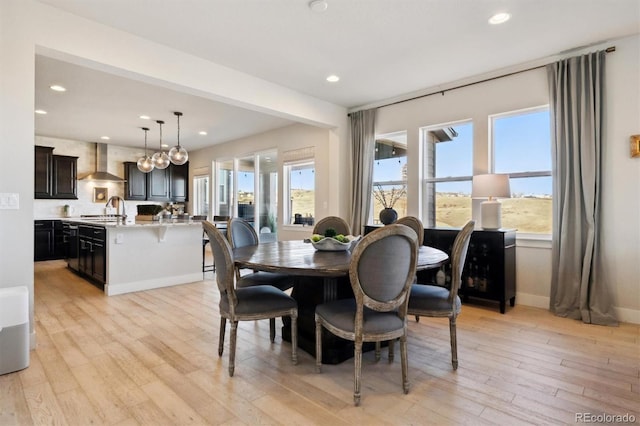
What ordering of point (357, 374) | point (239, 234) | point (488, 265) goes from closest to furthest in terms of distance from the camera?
1. point (357, 374)
2. point (239, 234)
3. point (488, 265)

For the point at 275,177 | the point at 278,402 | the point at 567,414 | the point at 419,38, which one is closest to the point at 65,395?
the point at 278,402

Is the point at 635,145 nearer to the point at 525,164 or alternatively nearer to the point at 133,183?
the point at 525,164

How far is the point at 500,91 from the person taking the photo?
3998 mm

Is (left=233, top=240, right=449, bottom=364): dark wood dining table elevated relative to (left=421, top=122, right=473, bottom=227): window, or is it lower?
lower

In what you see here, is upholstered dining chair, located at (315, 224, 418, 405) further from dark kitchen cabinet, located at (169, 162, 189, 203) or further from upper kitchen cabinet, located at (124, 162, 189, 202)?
dark kitchen cabinet, located at (169, 162, 189, 203)

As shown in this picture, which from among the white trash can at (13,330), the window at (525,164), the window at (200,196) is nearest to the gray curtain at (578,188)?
the window at (525,164)

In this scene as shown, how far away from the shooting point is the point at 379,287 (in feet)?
6.23

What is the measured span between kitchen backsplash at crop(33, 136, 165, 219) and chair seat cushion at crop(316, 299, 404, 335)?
7675 mm

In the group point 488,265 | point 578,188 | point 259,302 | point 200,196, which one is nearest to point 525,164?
point 578,188

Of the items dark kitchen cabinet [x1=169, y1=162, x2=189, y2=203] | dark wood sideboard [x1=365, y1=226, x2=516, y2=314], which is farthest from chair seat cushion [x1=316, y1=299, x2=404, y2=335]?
dark kitchen cabinet [x1=169, y1=162, x2=189, y2=203]

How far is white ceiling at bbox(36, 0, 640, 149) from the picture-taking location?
272 cm

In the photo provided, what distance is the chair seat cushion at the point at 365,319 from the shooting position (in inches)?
75.2

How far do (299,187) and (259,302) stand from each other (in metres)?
4.28

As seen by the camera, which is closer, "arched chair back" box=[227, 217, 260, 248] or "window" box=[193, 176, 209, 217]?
"arched chair back" box=[227, 217, 260, 248]
